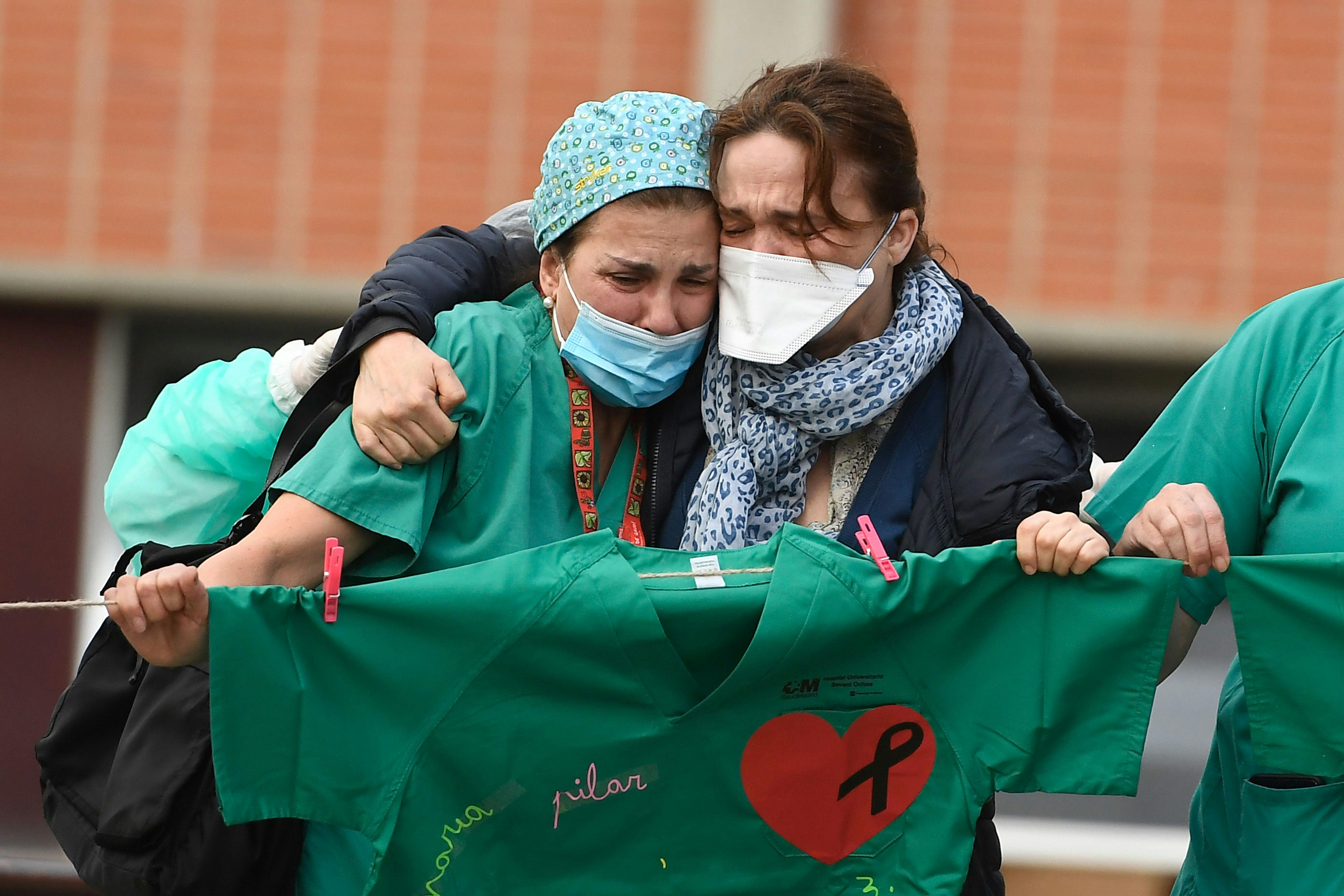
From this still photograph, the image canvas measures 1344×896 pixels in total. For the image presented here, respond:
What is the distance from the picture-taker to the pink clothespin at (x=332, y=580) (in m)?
2.13

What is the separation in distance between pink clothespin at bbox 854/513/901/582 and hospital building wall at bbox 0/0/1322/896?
317cm

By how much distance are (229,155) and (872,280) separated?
338 centimetres

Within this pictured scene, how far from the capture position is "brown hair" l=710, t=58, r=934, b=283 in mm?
2391

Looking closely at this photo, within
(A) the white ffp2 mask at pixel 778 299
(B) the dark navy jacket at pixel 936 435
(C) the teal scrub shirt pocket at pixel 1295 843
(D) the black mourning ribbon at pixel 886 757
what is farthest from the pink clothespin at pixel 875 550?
(C) the teal scrub shirt pocket at pixel 1295 843

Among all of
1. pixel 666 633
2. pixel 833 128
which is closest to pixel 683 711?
pixel 666 633

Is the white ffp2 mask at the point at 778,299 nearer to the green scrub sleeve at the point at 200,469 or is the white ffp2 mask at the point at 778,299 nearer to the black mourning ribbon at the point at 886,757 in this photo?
the black mourning ribbon at the point at 886,757

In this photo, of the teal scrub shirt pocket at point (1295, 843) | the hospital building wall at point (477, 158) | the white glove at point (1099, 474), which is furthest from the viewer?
the hospital building wall at point (477, 158)

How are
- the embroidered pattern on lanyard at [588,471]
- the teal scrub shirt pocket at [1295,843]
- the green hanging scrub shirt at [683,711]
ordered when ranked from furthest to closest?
the embroidered pattern on lanyard at [588,471], the teal scrub shirt pocket at [1295,843], the green hanging scrub shirt at [683,711]

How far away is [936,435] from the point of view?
8.14 ft

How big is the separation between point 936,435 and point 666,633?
1.97 ft

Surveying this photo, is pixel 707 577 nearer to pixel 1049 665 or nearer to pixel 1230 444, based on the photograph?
pixel 1049 665

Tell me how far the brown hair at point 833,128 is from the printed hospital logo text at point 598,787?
2.92ft

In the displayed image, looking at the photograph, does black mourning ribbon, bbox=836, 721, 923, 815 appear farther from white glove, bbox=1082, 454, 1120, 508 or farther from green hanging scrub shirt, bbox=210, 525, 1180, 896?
white glove, bbox=1082, 454, 1120, 508

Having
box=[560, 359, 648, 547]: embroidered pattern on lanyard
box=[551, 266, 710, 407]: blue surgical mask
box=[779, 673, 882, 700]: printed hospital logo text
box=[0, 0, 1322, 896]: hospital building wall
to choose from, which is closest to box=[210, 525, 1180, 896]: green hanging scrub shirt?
box=[779, 673, 882, 700]: printed hospital logo text
